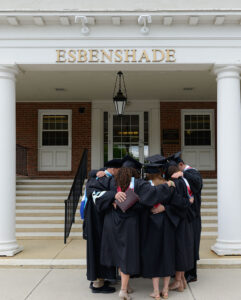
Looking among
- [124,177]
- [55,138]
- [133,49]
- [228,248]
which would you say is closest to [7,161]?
[133,49]

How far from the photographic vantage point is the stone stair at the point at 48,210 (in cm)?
889

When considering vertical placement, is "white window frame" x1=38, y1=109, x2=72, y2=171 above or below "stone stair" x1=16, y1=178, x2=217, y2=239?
above

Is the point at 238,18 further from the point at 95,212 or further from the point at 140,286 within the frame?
the point at 140,286

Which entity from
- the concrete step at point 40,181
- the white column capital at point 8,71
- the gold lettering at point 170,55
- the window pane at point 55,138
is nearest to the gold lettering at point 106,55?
the gold lettering at point 170,55

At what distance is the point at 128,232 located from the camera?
4.79 metres

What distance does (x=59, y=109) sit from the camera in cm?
1380

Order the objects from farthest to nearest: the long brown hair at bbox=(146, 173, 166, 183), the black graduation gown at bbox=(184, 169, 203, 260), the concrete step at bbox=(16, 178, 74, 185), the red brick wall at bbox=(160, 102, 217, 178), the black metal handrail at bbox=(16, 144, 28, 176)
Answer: the red brick wall at bbox=(160, 102, 217, 178) → the black metal handrail at bbox=(16, 144, 28, 176) → the concrete step at bbox=(16, 178, 74, 185) → the black graduation gown at bbox=(184, 169, 203, 260) → the long brown hair at bbox=(146, 173, 166, 183)

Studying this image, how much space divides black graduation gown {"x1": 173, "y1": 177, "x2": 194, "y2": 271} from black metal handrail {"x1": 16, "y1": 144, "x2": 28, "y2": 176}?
899 centimetres

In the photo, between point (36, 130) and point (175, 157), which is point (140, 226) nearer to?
point (175, 157)

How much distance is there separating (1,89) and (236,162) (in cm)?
471

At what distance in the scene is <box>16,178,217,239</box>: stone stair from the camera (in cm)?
889

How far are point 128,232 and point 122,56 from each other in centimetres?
378

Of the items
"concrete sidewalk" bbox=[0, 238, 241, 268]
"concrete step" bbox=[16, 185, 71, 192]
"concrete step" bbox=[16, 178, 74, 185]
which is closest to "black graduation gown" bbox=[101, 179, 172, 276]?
"concrete sidewalk" bbox=[0, 238, 241, 268]

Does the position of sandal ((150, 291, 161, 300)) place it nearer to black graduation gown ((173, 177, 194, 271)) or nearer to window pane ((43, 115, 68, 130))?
black graduation gown ((173, 177, 194, 271))
